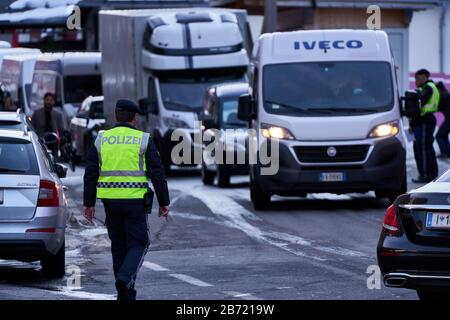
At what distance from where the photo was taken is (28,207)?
1402cm

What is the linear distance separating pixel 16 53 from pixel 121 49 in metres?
16.5

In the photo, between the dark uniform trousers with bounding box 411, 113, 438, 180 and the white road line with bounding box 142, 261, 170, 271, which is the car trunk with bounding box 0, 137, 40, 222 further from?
the dark uniform trousers with bounding box 411, 113, 438, 180

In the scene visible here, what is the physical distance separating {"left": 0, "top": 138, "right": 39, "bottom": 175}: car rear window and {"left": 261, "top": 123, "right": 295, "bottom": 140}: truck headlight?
25.3 feet

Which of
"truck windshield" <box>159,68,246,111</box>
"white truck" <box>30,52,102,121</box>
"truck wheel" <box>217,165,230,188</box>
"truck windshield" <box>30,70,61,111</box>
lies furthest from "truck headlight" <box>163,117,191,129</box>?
"truck windshield" <box>30,70,61,111</box>

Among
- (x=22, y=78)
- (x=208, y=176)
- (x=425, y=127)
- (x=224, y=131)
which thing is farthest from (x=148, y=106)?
(x=22, y=78)

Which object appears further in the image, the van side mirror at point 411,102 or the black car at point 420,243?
the van side mirror at point 411,102

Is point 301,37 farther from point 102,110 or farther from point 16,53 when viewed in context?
point 16,53

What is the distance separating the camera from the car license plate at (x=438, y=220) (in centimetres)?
1110

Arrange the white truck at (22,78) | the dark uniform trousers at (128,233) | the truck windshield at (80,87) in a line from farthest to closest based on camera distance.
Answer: the white truck at (22,78), the truck windshield at (80,87), the dark uniform trousers at (128,233)

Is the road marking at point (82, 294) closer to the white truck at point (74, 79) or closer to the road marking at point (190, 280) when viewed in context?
the road marking at point (190, 280)

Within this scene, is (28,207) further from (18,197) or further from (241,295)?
(241,295)

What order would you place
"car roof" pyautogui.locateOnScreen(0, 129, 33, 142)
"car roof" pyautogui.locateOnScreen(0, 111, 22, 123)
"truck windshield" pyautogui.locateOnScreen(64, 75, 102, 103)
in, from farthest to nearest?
"truck windshield" pyautogui.locateOnScreen(64, 75, 102, 103), "car roof" pyautogui.locateOnScreen(0, 111, 22, 123), "car roof" pyautogui.locateOnScreen(0, 129, 33, 142)

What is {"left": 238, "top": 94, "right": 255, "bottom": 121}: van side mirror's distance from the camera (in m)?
22.6

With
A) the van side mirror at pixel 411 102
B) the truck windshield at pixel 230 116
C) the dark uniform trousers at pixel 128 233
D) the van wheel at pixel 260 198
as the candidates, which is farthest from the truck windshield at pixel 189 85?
the dark uniform trousers at pixel 128 233
